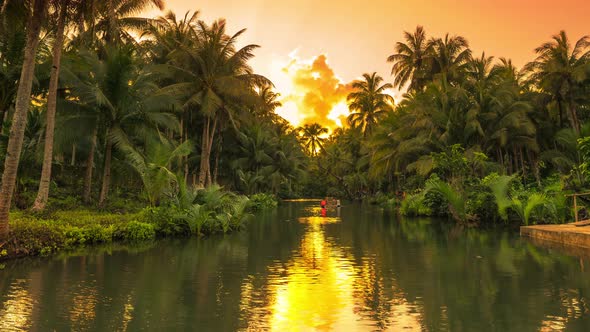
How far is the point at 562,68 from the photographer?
3117 centimetres

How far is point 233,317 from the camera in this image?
6.81m

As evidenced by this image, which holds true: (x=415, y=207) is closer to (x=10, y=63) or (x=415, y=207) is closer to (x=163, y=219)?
(x=163, y=219)

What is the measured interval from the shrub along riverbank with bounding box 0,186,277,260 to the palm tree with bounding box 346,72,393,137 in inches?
1428

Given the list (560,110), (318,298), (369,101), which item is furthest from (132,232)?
(369,101)

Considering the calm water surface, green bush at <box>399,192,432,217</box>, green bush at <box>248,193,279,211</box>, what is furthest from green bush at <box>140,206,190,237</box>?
green bush at <box>248,193,279,211</box>

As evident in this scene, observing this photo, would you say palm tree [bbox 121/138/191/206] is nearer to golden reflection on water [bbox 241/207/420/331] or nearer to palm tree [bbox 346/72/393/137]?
golden reflection on water [bbox 241/207/420/331]

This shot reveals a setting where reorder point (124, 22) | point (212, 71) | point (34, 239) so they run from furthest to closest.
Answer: point (212, 71) < point (124, 22) < point (34, 239)

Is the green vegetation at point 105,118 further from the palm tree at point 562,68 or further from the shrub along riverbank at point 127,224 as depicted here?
the palm tree at point 562,68

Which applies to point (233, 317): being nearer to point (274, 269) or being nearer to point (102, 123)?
point (274, 269)

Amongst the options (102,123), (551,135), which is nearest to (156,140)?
(102,123)

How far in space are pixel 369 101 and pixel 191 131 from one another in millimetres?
23885

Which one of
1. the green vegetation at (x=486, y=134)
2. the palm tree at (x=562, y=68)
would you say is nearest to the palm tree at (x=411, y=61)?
the green vegetation at (x=486, y=134)

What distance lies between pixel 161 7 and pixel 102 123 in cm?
605

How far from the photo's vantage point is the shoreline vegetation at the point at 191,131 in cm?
1638
